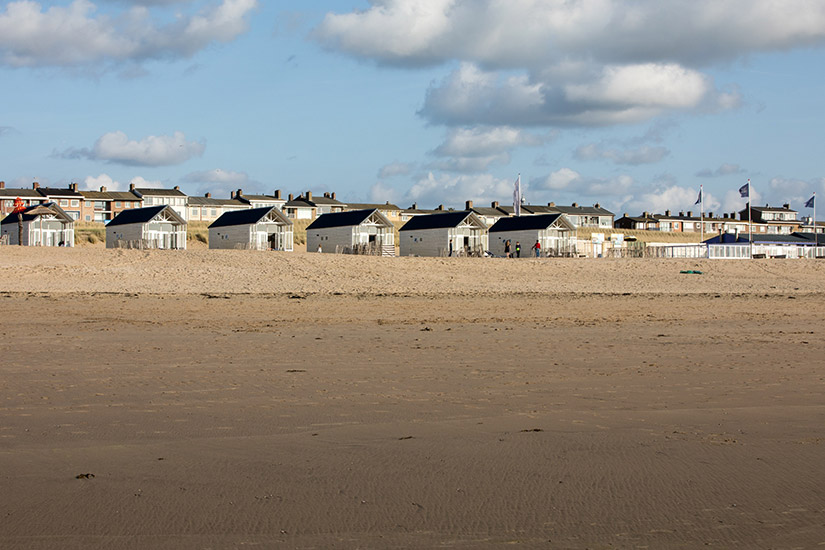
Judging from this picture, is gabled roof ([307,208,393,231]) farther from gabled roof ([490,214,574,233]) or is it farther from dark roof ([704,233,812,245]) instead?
dark roof ([704,233,812,245])

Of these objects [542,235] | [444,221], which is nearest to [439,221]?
[444,221]

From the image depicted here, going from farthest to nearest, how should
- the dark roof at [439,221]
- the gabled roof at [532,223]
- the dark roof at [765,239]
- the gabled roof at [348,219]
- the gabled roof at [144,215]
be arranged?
the dark roof at [765,239]
the gabled roof at [532,223]
the dark roof at [439,221]
the gabled roof at [348,219]
the gabled roof at [144,215]

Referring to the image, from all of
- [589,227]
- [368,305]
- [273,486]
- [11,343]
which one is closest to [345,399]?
[273,486]

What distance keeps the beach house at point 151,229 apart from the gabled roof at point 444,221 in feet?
56.4

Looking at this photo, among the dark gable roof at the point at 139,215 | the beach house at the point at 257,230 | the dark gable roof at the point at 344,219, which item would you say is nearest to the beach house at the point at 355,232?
the dark gable roof at the point at 344,219

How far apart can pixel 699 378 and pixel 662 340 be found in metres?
4.12

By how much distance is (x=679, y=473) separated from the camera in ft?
17.5

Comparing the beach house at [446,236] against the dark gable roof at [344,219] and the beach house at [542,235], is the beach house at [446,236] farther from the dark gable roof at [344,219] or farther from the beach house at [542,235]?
the dark gable roof at [344,219]

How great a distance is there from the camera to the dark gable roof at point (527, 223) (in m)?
59.5

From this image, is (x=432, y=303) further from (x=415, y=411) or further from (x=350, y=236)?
(x=350, y=236)

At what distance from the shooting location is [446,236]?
58.5m

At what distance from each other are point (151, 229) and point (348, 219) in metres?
13.8

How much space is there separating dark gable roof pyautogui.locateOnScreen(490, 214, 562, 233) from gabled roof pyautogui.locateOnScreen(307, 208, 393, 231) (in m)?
9.71

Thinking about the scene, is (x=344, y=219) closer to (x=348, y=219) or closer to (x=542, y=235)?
(x=348, y=219)
